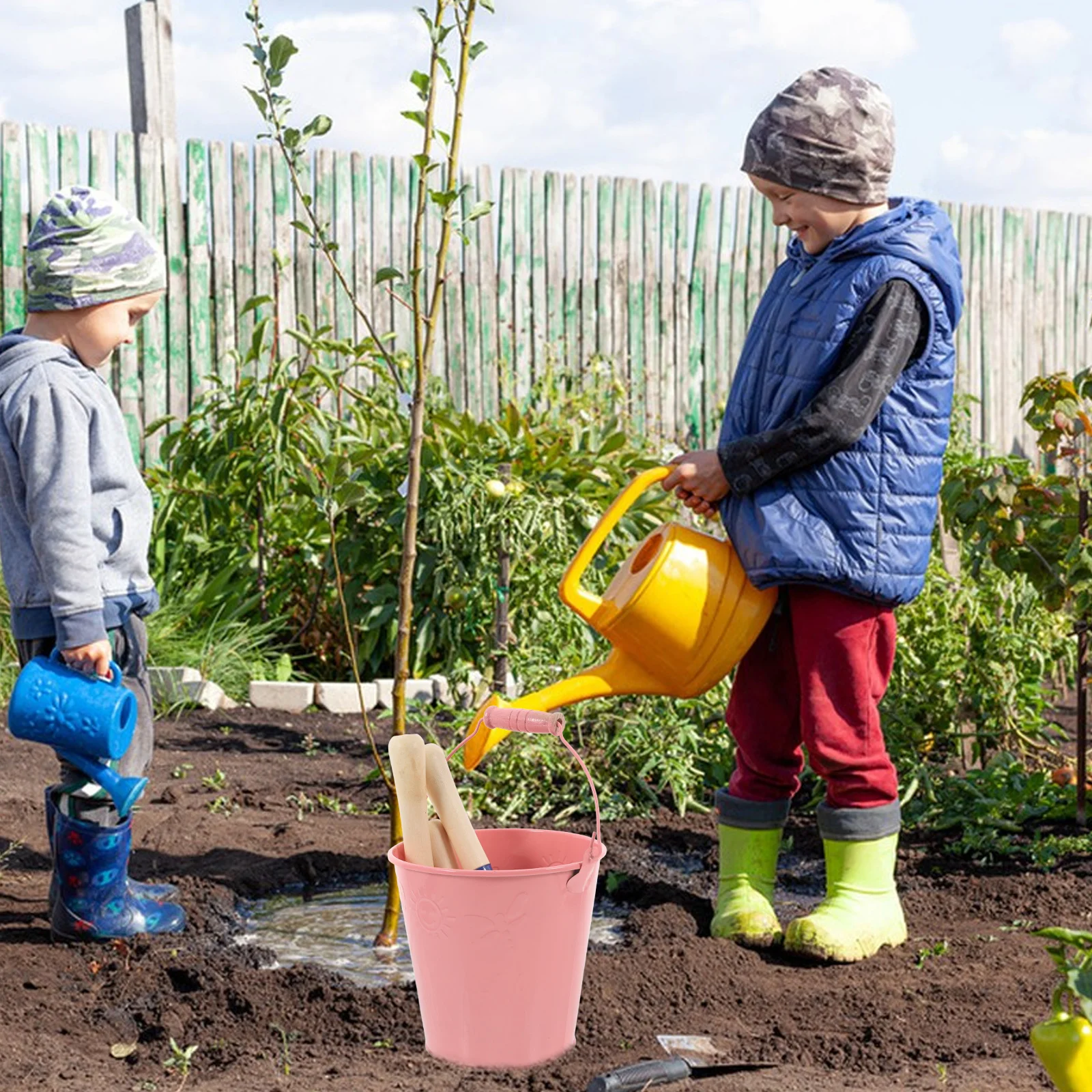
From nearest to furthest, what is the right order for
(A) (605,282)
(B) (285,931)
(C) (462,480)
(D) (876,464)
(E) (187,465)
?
(D) (876,464) < (B) (285,931) < (C) (462,480) < (E) (187,465) < (A) (605,282)

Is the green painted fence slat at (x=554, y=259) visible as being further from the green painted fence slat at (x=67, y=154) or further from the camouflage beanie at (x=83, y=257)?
the camouflage beanie at (x=83, y=257)

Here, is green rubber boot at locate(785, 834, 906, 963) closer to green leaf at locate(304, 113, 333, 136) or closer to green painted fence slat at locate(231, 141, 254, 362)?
green leaf at locate(304, 113, 333, 136)

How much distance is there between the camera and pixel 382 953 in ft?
9.95

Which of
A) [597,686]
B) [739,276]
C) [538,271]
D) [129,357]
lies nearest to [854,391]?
[597,686]

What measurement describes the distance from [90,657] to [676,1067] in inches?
55.0

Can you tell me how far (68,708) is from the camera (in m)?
2.95

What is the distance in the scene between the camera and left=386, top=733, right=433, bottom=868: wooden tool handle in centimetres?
250

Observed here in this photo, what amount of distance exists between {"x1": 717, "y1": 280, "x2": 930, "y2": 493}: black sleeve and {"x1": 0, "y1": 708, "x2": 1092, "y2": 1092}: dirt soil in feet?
3.16

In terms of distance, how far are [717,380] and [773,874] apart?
6068 millimetres

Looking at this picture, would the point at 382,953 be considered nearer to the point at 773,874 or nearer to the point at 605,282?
the point at 773,874

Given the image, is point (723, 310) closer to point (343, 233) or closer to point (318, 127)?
point (343, 233)

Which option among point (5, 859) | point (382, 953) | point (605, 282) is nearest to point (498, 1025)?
point (382, 953)

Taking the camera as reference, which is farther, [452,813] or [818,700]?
[818,700]

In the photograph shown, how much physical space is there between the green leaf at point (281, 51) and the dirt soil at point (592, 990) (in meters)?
1.65
